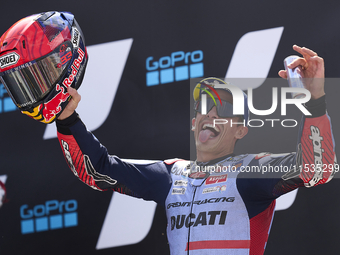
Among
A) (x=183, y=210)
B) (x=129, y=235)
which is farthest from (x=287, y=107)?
(x=129, y=235)

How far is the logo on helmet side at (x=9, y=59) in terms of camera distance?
4.90ft

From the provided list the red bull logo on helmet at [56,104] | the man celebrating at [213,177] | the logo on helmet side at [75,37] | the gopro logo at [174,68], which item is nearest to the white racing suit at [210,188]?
the man celebrating at [213,177]

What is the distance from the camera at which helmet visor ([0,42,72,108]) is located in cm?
150

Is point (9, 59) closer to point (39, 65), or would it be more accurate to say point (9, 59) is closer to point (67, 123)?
point (39, 65)

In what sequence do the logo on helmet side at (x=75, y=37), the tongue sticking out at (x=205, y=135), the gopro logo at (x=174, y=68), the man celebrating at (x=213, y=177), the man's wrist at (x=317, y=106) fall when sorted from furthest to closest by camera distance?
1. the gopro logo at (x=174, y=68)
2. the tongue sticking out at (x=205, y=135)
3. the logo on helmet side at (x=75, y=37)
4. the man celebrating at (x=213, y=177)
5. the man's wrist at (x=317, y=106)

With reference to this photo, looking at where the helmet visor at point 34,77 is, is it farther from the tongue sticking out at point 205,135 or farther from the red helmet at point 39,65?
A: the tongue sticking out at point 205,135

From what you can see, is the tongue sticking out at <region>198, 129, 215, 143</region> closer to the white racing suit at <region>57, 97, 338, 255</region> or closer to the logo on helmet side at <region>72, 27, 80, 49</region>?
the white racing suit at <region>57, 97, 338, 255</region>

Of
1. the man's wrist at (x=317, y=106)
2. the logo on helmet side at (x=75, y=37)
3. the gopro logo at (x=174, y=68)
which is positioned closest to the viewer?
the man's wrist at (x=317, y=106)

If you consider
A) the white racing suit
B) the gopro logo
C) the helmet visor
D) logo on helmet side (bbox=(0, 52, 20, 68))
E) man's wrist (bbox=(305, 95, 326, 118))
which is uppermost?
logo on helmet side (bbox=(0, 52, 20, 68))

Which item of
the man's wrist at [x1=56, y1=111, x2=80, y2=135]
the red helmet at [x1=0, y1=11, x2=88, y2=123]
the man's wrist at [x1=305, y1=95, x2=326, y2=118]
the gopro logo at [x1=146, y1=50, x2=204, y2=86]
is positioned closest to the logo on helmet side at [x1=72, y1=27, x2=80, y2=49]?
the red helmet at [x1=0, y1=11, x2=88, y2=123]

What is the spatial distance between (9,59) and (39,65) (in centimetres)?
12

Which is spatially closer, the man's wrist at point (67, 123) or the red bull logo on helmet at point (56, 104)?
the red bull logo on helmet at point (56, 104)

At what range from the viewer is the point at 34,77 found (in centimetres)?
151

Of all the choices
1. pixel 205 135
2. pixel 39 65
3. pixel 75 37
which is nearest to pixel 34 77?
pixel 39 65
